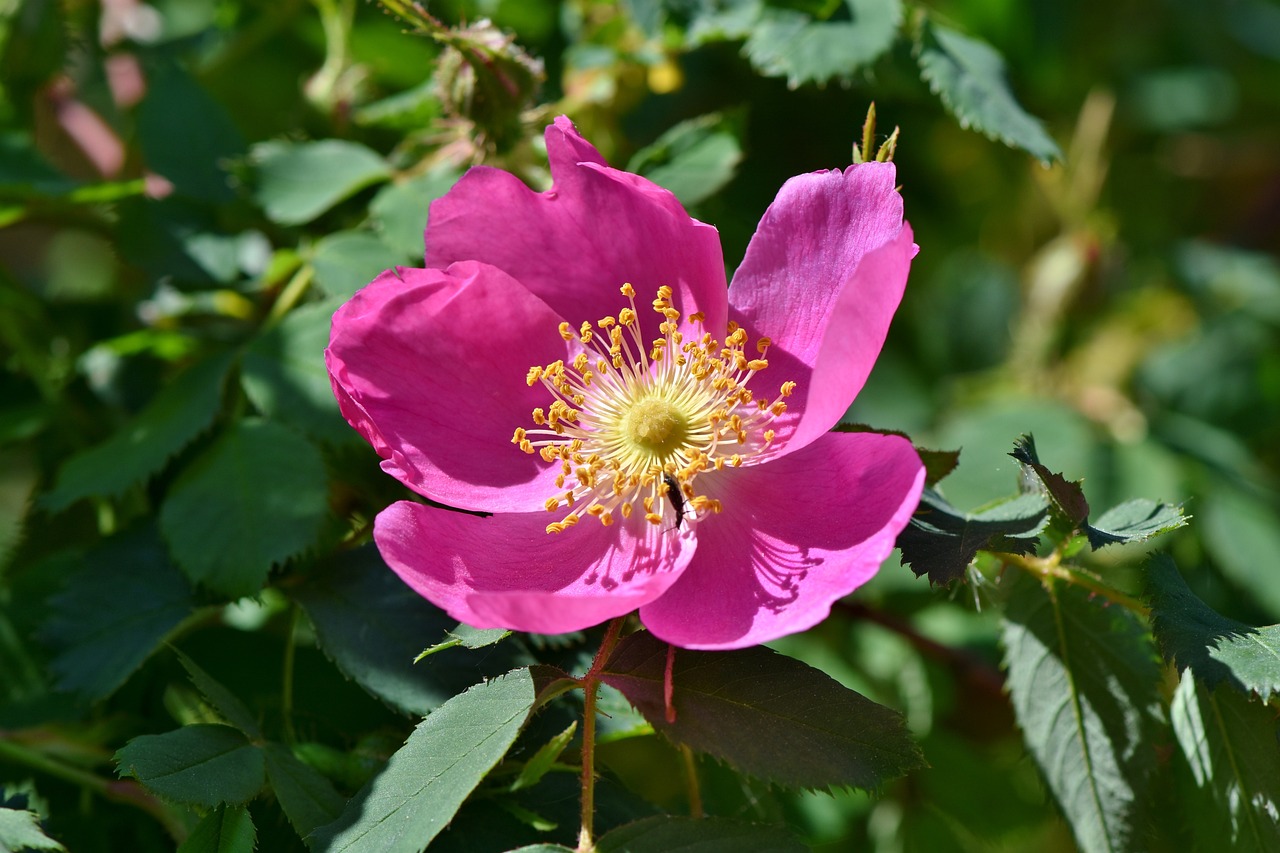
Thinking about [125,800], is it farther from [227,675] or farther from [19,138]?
[19,138]

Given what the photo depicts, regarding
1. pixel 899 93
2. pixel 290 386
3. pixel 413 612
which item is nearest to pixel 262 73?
pixel 290 386

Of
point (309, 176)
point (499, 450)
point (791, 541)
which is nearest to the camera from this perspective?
point (791, 541)

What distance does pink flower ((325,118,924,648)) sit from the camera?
95 cm

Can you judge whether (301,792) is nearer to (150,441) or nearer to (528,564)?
(528,564)

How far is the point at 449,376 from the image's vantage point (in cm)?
109

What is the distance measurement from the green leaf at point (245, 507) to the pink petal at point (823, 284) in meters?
0.47

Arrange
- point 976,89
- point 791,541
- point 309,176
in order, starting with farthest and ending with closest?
point 309,176
point 976,89
point 791,541

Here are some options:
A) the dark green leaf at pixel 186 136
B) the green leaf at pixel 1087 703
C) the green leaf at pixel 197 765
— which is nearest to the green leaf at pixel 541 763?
the green leaf at pixel 197 765

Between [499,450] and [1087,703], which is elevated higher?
[499,450]

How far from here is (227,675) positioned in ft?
4.16

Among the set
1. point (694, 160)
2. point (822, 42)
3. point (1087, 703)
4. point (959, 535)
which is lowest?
point (1087, 703)

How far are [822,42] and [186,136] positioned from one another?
2.73ft

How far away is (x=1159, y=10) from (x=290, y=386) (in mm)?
1987

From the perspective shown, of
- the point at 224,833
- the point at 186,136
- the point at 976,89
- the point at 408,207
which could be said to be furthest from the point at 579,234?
the point at 186,136
